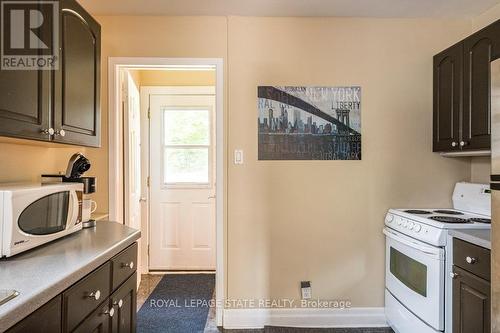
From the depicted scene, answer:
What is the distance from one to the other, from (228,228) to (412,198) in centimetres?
147

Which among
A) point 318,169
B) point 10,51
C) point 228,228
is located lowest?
point 228,228

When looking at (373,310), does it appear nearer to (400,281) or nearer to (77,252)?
(400,281)

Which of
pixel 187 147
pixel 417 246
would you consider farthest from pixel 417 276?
pixel 187 147

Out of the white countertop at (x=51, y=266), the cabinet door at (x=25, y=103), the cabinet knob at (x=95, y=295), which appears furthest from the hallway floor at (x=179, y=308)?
the cabinet door at (x=25, y=103)

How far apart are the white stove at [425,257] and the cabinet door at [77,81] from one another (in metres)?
2.13

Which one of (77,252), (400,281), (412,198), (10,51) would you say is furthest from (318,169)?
(10,51)

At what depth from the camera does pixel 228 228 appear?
241cm

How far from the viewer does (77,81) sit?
172 cm

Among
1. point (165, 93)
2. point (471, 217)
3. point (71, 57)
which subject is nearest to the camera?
point (71, 57)

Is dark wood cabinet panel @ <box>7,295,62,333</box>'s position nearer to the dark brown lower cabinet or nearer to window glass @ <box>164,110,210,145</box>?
the dark brown lower cabinet

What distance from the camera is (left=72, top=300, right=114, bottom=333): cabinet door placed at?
122cm

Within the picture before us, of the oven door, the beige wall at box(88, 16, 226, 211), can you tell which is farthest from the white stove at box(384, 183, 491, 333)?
the beige wall at box(88, 16, 226, 211)

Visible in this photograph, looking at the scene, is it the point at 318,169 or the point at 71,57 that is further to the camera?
the point at 318,169

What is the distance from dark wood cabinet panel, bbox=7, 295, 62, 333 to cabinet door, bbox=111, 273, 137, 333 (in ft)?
1.39
